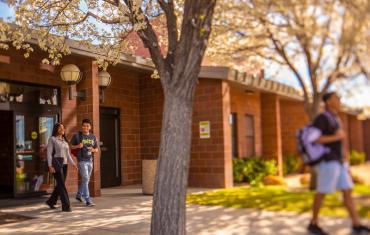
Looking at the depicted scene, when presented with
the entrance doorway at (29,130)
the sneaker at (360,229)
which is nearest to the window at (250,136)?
the entrance doorway at (29,130)

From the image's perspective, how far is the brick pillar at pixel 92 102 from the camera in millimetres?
10191

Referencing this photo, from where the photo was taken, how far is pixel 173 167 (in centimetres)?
505

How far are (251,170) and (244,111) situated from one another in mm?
2597

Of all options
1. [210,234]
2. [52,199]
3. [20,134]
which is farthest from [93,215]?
[20,134]

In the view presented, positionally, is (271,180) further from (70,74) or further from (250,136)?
(70,74)

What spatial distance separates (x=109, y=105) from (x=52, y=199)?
4.70 meters

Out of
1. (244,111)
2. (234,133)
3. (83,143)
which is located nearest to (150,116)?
(234,133)

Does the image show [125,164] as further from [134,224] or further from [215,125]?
[134,224]

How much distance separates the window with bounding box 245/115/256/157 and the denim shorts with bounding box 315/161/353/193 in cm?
1341

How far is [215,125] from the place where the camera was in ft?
40.3

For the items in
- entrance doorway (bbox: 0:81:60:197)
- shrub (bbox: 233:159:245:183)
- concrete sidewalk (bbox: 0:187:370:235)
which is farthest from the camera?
shrub (bbox: 233:159:245:183)

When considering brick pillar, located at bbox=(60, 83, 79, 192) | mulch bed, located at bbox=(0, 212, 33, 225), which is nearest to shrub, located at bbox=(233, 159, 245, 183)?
brick pillar, located at bbox=(60, 83, 79, 192)

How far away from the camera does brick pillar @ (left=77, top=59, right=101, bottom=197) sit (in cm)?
1019

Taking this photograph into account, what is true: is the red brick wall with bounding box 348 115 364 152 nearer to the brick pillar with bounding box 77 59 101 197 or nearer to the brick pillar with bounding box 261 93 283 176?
the brick pillar with bounding box 261 93 283 176
